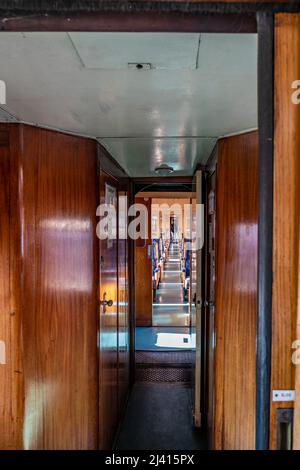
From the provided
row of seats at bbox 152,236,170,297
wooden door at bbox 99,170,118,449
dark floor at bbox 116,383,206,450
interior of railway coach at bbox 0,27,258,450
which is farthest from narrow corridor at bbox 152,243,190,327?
interior of railway coach at bbox 0,27,258,450

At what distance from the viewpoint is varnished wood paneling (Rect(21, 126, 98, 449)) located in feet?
5.46

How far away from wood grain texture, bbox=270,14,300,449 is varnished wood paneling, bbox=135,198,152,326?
177 inches

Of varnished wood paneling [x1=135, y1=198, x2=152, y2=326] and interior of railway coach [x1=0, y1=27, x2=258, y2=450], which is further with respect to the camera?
varnished wood paneling [x1=135, y1=198, x2=152, y2=326]

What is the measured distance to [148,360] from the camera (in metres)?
3.93

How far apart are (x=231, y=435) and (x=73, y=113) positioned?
77.6 inches

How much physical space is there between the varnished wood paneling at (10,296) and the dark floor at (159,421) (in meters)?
1.17

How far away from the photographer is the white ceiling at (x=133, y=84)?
90 cm

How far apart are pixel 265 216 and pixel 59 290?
4.61 feet

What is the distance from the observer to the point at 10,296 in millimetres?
1626

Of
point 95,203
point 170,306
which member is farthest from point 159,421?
point 170,306

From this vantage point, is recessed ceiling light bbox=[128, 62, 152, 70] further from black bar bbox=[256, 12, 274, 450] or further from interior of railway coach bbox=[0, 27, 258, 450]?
black bar bbox=[256, 12, 274, 450]

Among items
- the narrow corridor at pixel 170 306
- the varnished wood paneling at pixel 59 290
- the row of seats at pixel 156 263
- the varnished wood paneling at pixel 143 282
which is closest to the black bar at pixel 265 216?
the varnished wood paneling at pixel 59 290
